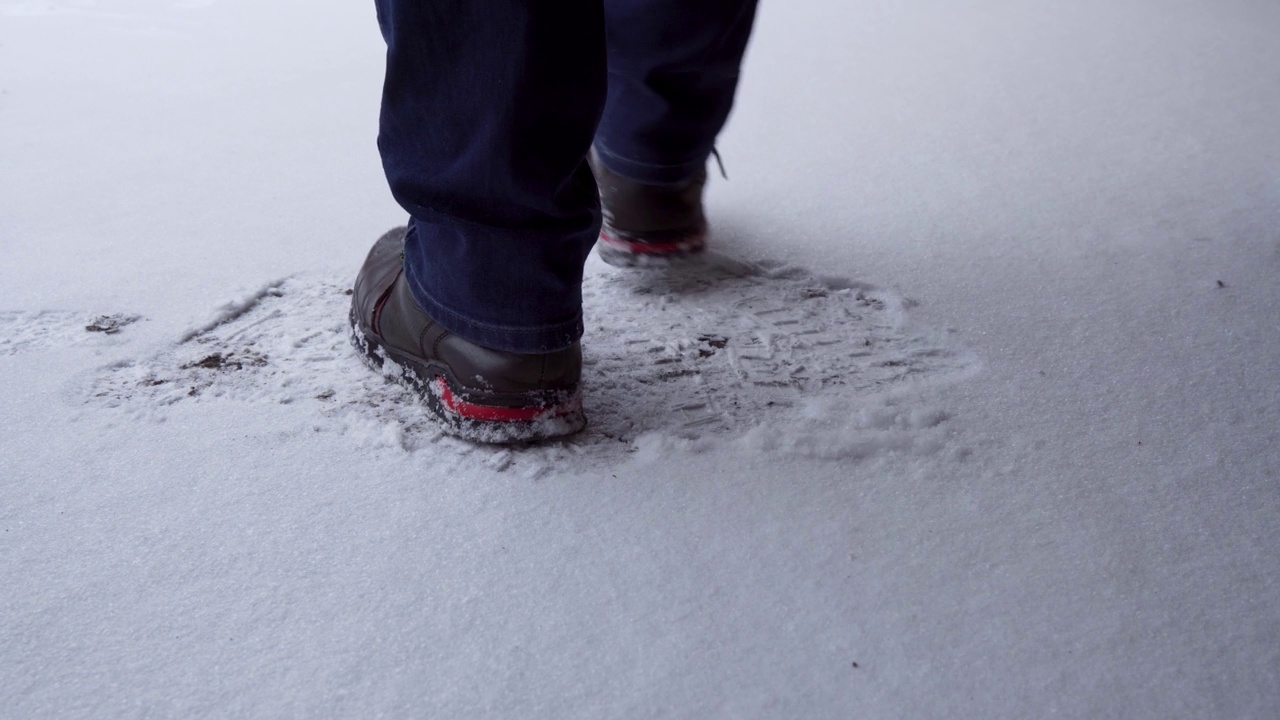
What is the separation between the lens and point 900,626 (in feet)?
2.36

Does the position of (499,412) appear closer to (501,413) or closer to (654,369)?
(501,413)

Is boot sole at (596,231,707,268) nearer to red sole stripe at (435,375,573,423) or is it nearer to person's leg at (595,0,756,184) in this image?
person's leg at (595,0,756,184)

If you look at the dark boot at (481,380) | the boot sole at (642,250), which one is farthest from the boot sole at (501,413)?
the boot sole at (642,250)

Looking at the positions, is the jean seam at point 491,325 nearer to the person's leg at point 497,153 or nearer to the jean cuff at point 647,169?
the person's leg at point 497,153

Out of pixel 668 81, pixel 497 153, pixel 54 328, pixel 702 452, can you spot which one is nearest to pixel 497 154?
pixel 497 153

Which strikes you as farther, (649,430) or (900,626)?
(649,430)

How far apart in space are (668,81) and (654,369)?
1.26ft

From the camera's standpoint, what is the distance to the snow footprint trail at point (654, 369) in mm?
930

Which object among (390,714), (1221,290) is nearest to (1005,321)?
(1221,290)

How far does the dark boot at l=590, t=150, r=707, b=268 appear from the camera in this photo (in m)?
1.26

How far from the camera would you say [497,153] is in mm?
798

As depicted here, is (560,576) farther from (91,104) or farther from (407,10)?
(91,104)

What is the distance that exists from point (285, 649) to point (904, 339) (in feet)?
2.41

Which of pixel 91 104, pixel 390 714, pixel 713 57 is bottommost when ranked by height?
pixel 390 714
